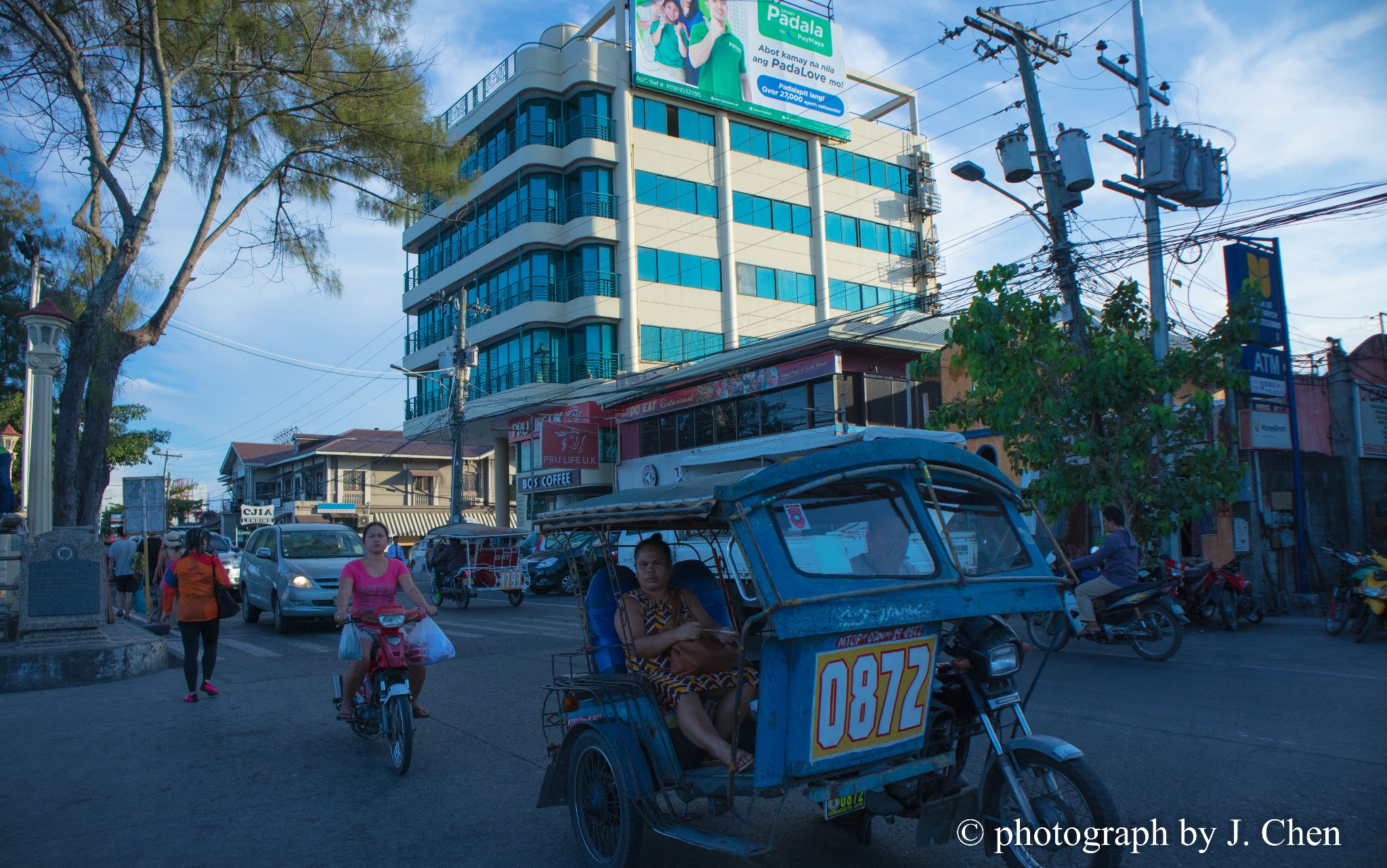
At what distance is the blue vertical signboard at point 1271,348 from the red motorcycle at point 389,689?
13813 mm

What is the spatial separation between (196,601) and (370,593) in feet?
9.07

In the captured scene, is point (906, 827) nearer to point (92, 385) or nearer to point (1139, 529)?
point (1139, 529)

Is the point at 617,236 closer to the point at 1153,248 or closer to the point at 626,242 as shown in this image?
the point at 626,242

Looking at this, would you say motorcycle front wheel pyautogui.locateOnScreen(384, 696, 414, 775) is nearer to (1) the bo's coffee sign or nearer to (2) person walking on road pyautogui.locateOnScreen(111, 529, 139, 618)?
(2) person walking on road pyautogui.locateOnScreen(111, 529, 139, 618)

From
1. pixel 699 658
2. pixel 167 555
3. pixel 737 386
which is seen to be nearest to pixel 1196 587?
pixel 699 658

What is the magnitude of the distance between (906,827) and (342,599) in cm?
421

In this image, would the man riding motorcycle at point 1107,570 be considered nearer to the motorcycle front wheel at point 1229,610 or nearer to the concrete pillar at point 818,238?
the motorcycle front wheel at point 1229,610

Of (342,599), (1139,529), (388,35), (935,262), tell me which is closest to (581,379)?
(935,262)

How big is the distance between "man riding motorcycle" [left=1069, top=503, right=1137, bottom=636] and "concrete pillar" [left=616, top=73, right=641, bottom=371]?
2540 centimetres

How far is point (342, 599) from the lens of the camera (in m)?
6.58

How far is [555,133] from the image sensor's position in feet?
117

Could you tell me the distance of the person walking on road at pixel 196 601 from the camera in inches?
328

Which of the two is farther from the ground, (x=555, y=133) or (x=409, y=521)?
(x=555, y=133)

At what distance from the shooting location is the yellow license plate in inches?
131
